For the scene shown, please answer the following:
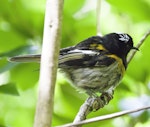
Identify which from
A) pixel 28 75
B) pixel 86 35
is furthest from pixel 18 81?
pixel 86 35

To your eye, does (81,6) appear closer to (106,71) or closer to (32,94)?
(32,94)

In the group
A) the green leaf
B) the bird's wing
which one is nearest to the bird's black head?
the bird's wing

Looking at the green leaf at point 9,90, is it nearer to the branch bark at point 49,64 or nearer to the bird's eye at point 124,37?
the branch bark at point 49,64

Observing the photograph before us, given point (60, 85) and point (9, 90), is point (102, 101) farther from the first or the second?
point (9, 90)

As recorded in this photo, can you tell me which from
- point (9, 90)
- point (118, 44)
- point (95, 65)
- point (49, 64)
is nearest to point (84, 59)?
point (95, 65)

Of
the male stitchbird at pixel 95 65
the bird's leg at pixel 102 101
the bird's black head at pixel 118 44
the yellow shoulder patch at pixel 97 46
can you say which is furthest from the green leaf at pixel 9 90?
the bird's black head at pixel 118 44

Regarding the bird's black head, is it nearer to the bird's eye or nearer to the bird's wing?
the bird's eye
